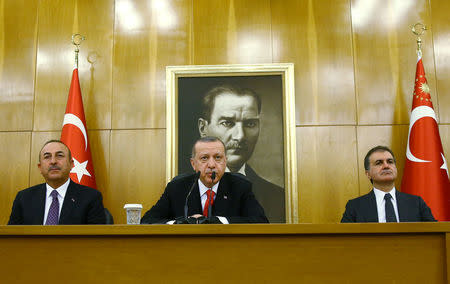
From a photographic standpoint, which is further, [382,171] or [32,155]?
[32,155]

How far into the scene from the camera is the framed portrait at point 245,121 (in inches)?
191

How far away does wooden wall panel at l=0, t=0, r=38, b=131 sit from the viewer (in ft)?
16.8

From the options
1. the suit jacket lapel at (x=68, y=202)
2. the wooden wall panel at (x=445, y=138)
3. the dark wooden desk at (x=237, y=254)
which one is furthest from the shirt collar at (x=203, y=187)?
the wooden wall panel at (x=445, y=138)

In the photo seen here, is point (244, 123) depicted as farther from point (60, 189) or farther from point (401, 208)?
point (60, 189)

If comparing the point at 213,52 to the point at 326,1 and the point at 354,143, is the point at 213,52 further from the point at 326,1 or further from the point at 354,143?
the point at 354,143

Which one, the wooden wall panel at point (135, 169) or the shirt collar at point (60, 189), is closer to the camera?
the shirt collar at point (60, 189)

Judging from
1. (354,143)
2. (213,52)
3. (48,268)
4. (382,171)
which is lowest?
(48,268)

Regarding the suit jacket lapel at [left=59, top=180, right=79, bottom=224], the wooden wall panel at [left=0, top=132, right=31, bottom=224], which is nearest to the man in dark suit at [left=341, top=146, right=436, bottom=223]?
the suit jacket lapel at [left=59, top=180, right=79, bottom=224]

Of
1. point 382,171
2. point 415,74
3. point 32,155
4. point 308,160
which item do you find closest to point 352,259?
point 382,171

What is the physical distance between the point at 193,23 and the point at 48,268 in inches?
137

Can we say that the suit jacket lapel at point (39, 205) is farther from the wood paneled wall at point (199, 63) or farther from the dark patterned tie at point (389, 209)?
the dark patterned tie at point (389, 209)

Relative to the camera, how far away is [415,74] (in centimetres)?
497

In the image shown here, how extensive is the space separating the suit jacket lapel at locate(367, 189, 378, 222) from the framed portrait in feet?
3.34

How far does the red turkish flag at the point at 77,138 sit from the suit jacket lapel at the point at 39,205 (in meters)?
0.96
